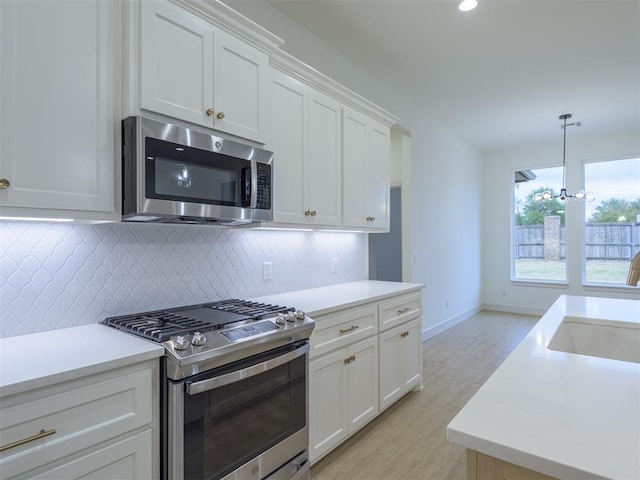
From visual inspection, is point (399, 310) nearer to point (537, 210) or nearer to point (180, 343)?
point (180, 343)

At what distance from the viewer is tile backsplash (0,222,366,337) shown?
1500 millimetres

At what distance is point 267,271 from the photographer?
2.56m

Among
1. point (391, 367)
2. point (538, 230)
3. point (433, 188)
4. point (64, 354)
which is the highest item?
point (433, 188)

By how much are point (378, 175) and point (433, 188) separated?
217 centimetres

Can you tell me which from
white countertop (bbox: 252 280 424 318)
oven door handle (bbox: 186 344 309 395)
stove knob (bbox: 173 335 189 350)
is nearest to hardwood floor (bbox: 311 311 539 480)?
oven door handle (bbox: 186 344 309 395)

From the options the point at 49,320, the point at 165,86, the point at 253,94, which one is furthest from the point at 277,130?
the point at 49,320

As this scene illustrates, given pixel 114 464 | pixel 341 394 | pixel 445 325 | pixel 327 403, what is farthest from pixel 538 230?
pixel 114 464

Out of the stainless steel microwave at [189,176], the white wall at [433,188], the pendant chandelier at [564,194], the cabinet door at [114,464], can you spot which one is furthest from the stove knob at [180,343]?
the pendant chandelier at [564,194]

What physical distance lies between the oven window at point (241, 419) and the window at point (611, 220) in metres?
6.33

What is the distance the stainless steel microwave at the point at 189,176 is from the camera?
150 centimetres

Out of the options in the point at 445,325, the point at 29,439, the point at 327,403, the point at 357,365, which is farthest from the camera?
the point at 445,325

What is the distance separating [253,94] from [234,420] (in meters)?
1.62

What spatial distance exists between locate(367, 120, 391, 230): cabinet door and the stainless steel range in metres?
1.52

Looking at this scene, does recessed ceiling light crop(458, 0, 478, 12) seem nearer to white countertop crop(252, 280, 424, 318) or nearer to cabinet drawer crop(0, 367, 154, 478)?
white countertop crop(252, 280, 424, 318)
